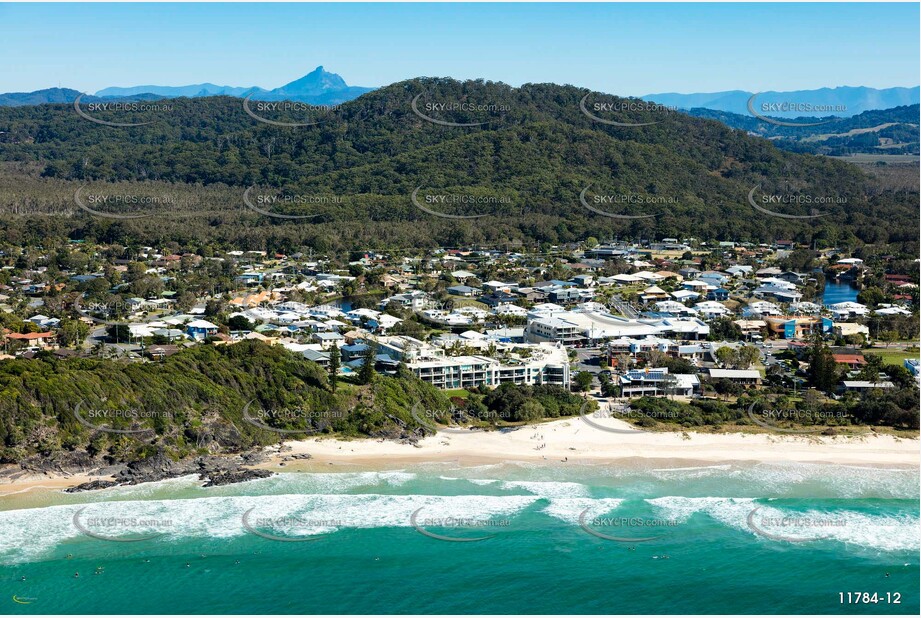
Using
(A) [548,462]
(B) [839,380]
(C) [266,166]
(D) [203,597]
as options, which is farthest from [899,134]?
(D) [203,597]

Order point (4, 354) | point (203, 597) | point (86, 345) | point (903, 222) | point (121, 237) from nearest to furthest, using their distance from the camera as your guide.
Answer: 1. point (203, 597)
2. point (4, 354)
3. point (86, 345)
4. point (121, 237)
5. point (903, 222)

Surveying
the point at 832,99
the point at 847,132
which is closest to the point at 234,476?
the point at 847,132

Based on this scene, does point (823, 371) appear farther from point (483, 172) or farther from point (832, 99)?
point (832, 99)

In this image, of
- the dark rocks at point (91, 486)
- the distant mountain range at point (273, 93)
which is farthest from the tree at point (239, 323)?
the distant mountain range at point (273, 93)

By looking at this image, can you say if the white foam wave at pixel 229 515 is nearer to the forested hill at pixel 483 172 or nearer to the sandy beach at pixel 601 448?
the sandy beach at pixel 601 448

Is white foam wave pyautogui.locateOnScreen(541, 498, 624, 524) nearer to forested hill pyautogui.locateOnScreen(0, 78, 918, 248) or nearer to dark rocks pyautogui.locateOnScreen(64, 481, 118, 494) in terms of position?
dark rocks pyautogui.locateOnScreen(64, 481, 118, 494)

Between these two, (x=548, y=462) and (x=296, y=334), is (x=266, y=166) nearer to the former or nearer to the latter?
(x=296, y=334)
